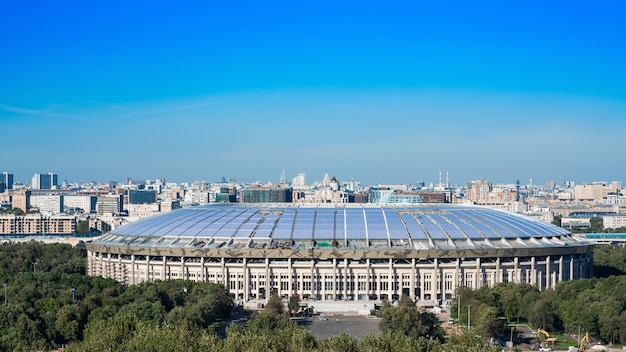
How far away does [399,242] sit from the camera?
66750mm

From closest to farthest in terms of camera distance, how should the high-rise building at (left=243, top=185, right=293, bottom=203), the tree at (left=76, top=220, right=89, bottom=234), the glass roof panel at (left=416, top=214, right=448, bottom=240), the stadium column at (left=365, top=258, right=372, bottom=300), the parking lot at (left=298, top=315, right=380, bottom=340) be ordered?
the parking lot at (left=298, top=315, right=380, bottom=340), the stadium column at (left=365, top=258, right=372, bottom=300), the glass roof panel at (left=416, top=214, right=448, bottom=240), the tree at (left=76, top=220, right=89, bottom=234), the high-rise building at (left=243, top=185, right=293, bottom=203)

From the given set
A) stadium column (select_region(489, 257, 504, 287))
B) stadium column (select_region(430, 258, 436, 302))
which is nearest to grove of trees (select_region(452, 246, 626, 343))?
stadium column (select_region(489, 257, 504, 287))

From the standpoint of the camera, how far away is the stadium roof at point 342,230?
221 ft

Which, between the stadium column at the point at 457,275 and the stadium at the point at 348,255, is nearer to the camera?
the stadium at the point at 348,255

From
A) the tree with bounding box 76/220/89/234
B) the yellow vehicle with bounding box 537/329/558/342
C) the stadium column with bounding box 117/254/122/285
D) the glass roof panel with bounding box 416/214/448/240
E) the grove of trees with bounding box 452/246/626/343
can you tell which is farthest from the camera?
the tree with bounding box 76/220/89/234

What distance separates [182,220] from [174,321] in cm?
2727

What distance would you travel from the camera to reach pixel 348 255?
214 feet

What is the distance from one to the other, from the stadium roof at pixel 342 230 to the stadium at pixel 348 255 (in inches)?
3.8

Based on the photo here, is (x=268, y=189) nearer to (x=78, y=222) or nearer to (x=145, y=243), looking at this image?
(x=78, y=222)

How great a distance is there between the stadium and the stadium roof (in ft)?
0.31

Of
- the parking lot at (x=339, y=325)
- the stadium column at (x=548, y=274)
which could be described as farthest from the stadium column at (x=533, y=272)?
the parking lot at (x=339, y=325)

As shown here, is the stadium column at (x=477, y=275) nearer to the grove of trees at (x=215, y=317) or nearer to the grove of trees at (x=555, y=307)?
the grove of trees at (x=555, y=307)

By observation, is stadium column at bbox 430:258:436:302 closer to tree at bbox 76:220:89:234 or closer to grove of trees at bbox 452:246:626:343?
grove of trees at bbox 452:246:626:343

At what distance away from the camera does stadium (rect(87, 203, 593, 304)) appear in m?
66.0
